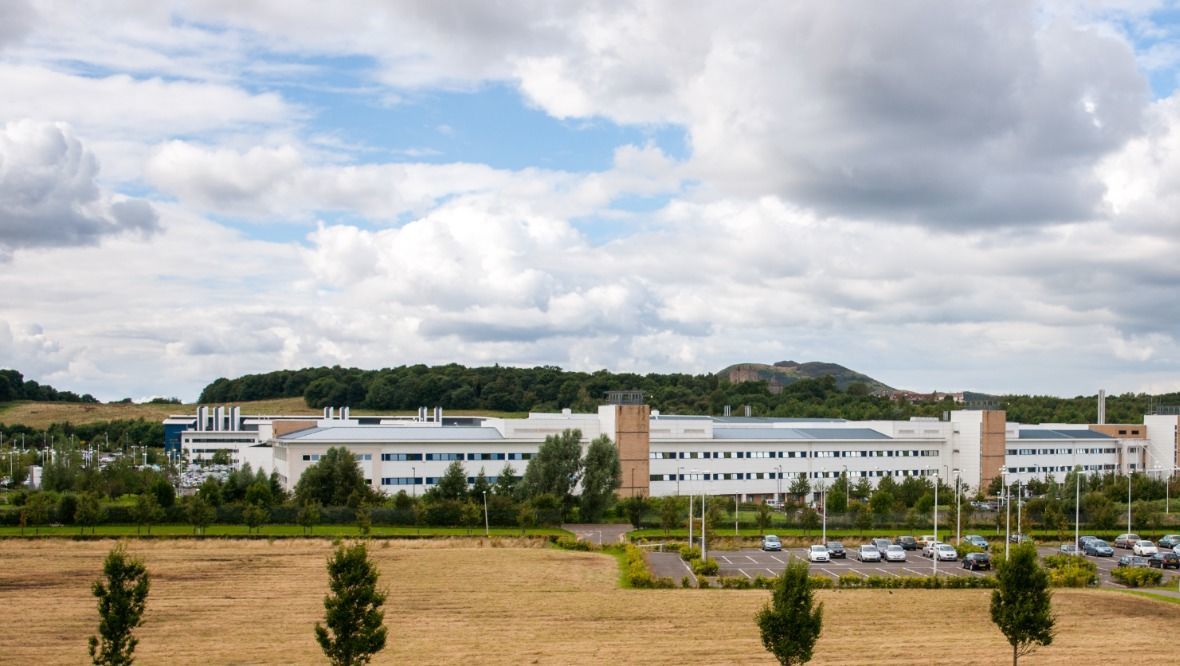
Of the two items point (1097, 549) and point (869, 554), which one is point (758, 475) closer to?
point (1097, 549)

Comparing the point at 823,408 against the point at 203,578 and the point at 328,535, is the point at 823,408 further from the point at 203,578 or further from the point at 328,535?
the point at 203,578

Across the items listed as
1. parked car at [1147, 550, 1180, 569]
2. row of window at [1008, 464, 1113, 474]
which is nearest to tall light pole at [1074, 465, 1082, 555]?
parked car at [1147, 550, 1180, 569]

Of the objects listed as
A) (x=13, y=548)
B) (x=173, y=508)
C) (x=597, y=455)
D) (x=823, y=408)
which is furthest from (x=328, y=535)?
(x=823, y=408)

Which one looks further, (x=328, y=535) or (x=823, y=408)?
(x=823, y=408)

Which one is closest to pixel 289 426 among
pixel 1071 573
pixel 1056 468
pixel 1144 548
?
pixel 1144 548

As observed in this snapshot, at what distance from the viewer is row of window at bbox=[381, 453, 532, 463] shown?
85.2 metres

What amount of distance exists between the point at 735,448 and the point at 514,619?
5976 centimetres

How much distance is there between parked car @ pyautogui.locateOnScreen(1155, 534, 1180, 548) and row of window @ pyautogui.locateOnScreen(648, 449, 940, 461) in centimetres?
3387

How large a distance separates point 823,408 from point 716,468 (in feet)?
233

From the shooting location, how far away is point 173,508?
7044 centimetres

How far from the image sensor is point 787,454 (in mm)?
97875

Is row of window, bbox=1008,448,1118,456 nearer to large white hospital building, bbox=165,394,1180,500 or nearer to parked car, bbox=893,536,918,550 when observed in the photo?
large white hospital building, bbox=165,394,1180,500

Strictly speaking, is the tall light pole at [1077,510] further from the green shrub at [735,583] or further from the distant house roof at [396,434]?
the distant house roof at [396,434]

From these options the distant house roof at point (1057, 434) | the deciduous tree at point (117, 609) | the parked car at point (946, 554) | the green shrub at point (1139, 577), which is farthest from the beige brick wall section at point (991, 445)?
the deciduous tree at point (117, 609)
